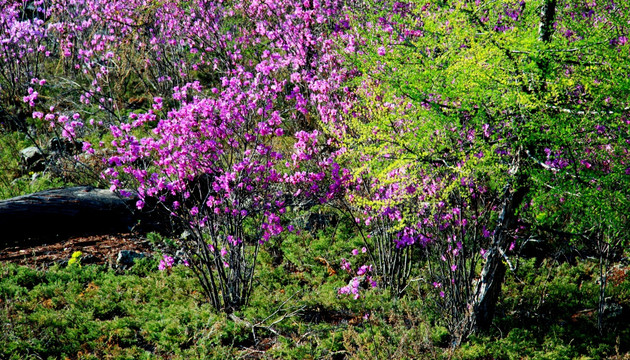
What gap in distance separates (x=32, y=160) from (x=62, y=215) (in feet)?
8.52

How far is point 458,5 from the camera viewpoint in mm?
3463

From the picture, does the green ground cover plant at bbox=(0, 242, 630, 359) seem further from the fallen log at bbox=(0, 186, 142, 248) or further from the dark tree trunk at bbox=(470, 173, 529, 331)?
the fallen log at bbox=(0, 186, 142, 248)

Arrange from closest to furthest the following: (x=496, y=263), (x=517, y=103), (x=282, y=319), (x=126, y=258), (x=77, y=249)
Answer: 1. (x=517, y=103)
2. (x=496, y=263)
3. (x=282, y=319)
4. (x=126, y=258)
5. (x=77, y=249)

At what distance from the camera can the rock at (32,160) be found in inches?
333

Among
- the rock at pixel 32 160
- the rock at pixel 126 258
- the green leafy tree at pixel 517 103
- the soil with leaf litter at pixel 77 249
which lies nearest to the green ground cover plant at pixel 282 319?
the rock at pixel 126 258

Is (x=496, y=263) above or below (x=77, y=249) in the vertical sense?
above

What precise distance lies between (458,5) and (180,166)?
3.11m

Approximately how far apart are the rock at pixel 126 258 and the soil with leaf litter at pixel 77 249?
0.12m

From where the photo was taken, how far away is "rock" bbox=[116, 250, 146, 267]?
6.12 m

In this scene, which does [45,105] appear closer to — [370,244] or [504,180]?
[370,244]

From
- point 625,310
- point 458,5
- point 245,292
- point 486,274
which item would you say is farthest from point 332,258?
point 458,5

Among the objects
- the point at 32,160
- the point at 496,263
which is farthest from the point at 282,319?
the point at 32,160

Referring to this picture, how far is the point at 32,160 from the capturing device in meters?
8.55

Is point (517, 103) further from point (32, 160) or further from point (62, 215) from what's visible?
point (32, 160)
